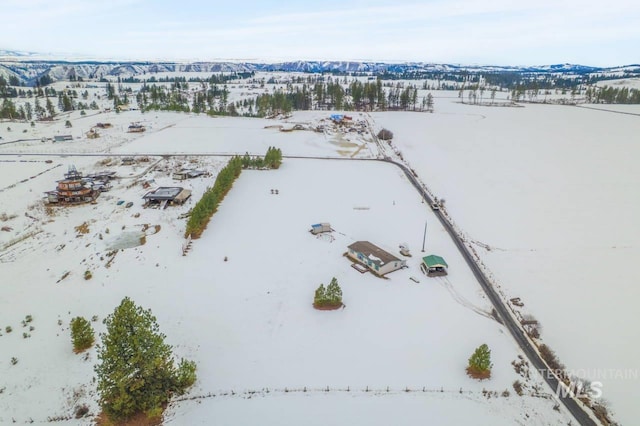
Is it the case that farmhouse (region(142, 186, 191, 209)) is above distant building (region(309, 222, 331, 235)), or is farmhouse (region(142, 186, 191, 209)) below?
above

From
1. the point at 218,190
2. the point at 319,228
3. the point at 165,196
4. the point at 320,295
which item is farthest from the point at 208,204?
the point at 320,295

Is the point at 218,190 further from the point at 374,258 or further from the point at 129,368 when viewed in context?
the point at 129,368

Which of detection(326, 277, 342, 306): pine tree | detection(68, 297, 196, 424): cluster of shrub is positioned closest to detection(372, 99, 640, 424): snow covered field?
detection(326, 277, 342, 306): pine tree

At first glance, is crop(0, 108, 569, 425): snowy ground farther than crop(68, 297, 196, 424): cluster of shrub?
Yes

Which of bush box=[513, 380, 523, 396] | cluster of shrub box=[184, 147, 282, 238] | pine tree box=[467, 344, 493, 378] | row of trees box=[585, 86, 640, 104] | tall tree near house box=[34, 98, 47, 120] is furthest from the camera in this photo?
row of trees box=[585, 86, 640, 104]

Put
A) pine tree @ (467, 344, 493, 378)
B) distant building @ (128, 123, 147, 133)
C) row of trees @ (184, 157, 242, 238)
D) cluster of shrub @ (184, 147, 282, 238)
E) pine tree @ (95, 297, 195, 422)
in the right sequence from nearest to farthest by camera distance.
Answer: pine tree @ (95, 297, 195, 422) < pine tree @ (467, 344, 493, 378) < row of trees @ (184, 157, 242, 238) < cluster of shrub @ (184, 147, 282, 238) < distant building @ (128, 123, 147, 133)

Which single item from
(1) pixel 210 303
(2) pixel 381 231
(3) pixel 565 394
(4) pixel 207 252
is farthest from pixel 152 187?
(3) pixel 565 394

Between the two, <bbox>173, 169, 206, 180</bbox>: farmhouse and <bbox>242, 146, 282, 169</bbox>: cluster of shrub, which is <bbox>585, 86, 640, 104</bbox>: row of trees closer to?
<bbox>242, 146, 282, 169</bbox>: cluster of shrub
